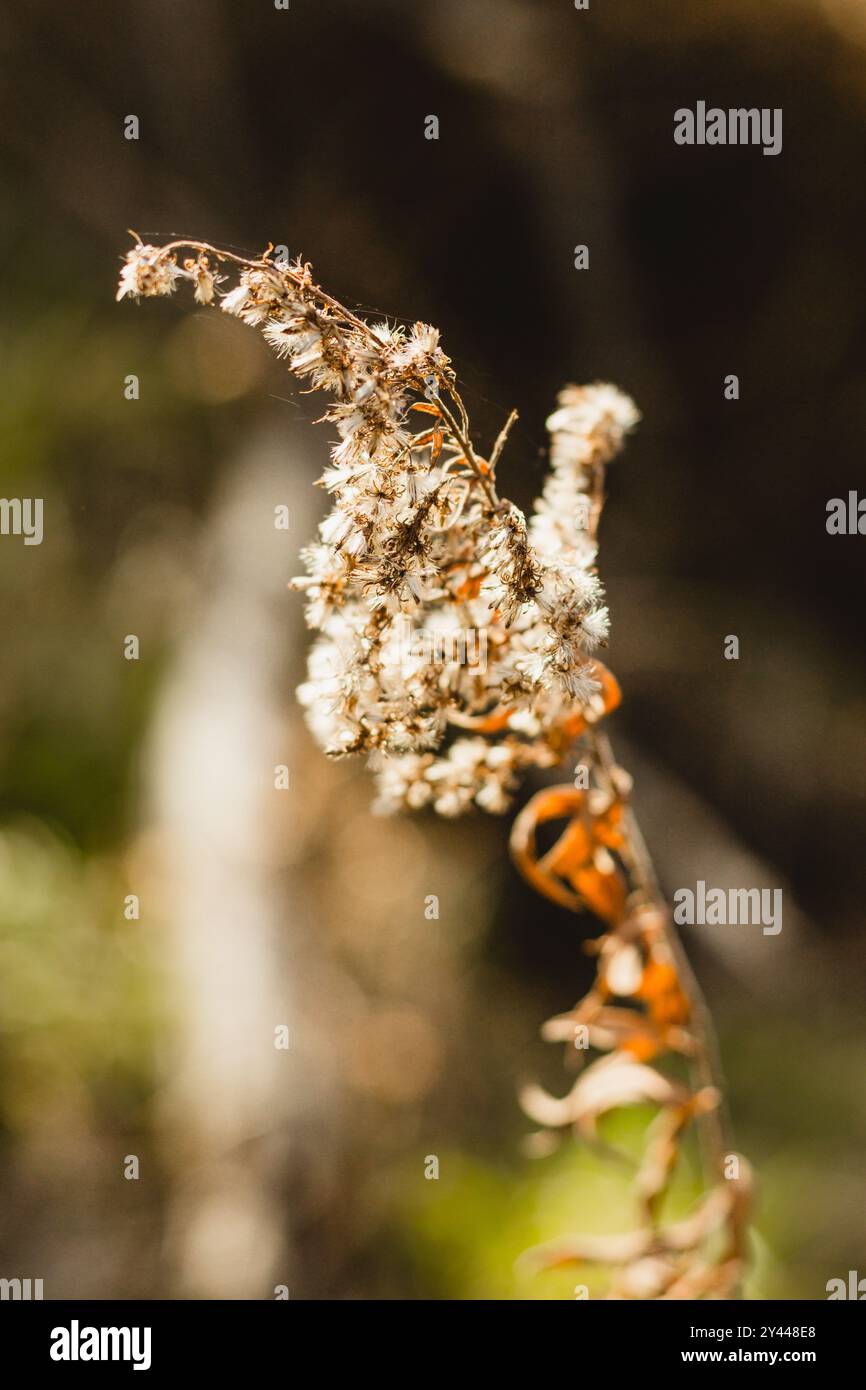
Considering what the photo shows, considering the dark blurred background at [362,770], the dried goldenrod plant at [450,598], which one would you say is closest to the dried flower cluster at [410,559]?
the dried goldenrod plant at [450,598]

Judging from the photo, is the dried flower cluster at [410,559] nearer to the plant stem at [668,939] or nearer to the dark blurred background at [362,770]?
the plant stem at [668,939]

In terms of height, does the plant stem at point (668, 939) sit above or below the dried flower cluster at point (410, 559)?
below

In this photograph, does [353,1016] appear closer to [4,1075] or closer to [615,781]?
[4,1075]

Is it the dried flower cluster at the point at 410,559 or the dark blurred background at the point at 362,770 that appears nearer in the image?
the dried flower cluster at the point at 410,559

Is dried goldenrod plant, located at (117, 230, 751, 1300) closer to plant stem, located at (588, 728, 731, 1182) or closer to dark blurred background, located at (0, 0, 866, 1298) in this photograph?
plant stem, located at (588, 728, 731, 1182)

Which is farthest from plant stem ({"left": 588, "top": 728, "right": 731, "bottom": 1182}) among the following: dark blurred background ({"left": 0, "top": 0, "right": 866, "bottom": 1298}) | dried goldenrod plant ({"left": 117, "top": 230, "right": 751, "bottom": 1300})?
dark blurred background ({"left": 0, "top": 0, "right": 866, "bottom": 1298})
